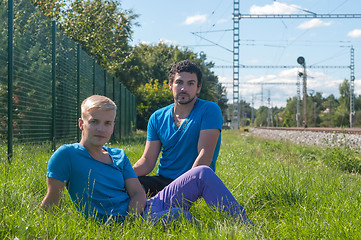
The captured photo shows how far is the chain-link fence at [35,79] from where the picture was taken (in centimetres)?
540

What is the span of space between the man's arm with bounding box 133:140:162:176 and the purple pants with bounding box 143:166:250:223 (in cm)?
74

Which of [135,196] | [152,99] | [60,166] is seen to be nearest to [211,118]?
[135,196]

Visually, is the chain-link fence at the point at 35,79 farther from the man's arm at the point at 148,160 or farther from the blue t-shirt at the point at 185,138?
the blue t-shirt at the point at 185,138

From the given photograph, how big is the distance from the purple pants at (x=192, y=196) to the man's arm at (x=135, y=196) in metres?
0.05

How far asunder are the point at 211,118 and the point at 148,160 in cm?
71

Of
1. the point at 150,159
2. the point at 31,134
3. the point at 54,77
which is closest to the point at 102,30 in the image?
the point at 54,77

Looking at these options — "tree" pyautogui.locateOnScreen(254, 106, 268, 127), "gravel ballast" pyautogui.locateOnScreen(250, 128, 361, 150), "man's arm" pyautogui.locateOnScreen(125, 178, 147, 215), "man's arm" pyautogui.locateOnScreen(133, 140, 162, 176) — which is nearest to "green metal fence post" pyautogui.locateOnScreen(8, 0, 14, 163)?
"man's arm" pyautogui.locateOnScreen(133, 140, 162, 176)

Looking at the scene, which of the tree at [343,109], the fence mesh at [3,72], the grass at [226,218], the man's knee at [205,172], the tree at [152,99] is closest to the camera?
the grass at [226,218]

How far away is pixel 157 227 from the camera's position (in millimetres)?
2707

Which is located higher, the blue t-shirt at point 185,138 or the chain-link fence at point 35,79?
the chain-link fence at point 35,79

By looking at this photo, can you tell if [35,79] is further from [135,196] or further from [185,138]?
[135,196]

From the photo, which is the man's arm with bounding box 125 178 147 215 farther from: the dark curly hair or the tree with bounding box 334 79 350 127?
the tree with bounding box 334 79 350 127

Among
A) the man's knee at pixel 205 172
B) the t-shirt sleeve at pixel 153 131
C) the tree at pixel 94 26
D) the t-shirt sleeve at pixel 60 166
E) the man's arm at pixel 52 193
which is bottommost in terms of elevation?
the man's arm at pixel 52 193

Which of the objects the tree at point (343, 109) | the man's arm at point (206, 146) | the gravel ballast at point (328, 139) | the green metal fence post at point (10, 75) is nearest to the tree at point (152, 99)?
the gravel ballast at point (328, 139)
